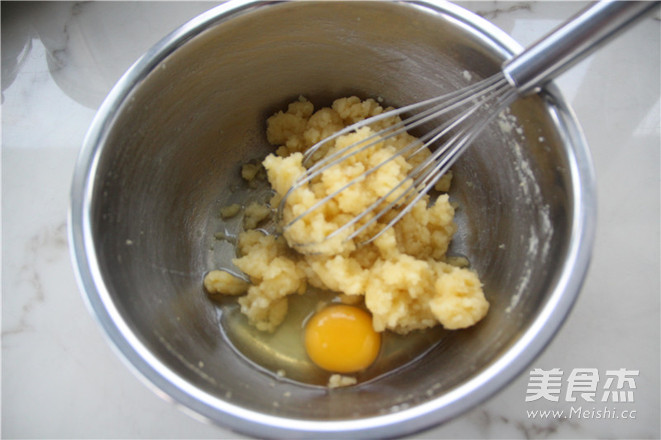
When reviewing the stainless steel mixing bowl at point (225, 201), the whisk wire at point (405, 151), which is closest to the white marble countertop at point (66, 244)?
the stainless steel mixing bowl at point (225, 201)

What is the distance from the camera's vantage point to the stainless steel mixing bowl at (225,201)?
111 cm

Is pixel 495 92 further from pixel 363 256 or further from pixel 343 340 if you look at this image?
pixel 343 340

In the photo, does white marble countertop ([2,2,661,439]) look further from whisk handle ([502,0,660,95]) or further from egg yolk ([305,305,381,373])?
whisk handle ([502,0,660,95])

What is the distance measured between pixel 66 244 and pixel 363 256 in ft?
3.07

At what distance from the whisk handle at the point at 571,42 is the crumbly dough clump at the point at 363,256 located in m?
0.37

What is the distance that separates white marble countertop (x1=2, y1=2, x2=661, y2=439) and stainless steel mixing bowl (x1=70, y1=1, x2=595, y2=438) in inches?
9.9

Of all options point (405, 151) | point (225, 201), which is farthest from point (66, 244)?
point (405, 151)

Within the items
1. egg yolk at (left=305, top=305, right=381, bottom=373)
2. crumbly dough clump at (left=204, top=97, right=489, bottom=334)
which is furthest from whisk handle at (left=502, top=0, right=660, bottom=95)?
egg yolk at (left=305, top=305, right=381, bottom=373)

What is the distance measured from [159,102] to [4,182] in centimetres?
73

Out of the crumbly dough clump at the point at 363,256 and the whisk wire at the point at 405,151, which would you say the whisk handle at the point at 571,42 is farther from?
the crumbly dough clump at the point at 363,256

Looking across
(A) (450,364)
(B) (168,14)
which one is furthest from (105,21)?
(A) (450,364)

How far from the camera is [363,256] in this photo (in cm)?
141

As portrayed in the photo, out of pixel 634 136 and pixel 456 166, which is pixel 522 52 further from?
pixel 634 136

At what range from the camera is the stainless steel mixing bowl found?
1114mm
